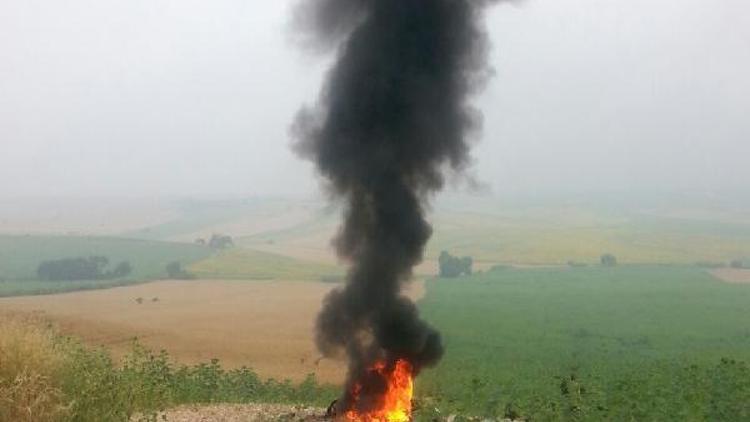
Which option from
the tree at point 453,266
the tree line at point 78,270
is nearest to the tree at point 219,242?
the tree line at point 78,270

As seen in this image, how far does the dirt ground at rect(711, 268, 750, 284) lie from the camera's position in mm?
78125

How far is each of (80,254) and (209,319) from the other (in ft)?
188

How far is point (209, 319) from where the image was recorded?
5175cm

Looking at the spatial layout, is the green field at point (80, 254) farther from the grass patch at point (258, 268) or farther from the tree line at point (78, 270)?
the grass patch at point (258, 268)

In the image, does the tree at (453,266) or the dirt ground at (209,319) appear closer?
the dirt ground at (209,319)

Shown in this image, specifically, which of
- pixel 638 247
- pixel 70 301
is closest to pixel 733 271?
pixel 638 247

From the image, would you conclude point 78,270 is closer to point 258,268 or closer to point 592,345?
point 258,268

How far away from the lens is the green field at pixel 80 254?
77.5 meters

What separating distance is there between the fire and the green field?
59.7 meters

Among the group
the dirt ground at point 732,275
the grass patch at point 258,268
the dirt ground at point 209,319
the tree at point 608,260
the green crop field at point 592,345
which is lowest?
the dirt ground at point 209,319

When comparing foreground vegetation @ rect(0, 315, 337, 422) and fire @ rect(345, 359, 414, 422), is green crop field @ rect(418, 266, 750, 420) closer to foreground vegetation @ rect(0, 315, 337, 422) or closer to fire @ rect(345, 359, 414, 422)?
fire @ rect(345, 359, 414, 422)

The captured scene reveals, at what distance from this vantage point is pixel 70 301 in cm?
5828

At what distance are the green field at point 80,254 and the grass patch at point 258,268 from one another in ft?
14.5

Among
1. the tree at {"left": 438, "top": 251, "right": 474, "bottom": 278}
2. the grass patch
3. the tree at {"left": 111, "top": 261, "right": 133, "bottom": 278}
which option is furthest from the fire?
the tree at {"left": 111, "top": 261, "right": 133, "bottom": 278}
